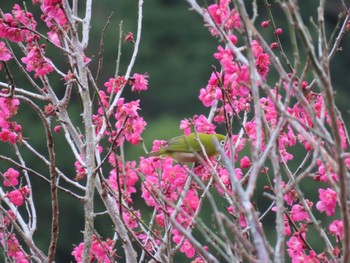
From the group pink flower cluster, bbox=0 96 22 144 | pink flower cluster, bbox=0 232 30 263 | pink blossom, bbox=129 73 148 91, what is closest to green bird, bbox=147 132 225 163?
pink blossom, bbox=129 73 148 91

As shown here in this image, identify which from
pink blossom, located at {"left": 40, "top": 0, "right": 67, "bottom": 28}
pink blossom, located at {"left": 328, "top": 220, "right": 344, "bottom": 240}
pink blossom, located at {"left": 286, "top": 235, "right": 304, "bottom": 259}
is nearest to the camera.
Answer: pink blossom, located at {"left": 328, "top": 220, "right": 344, "bottom": 240}

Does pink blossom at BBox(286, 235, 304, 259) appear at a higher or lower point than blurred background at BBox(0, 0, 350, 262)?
higher

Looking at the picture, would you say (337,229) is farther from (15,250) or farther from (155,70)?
(155,70)

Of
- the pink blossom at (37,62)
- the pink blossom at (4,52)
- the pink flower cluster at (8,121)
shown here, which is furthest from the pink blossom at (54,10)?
the pink flower cluster at (8,121)

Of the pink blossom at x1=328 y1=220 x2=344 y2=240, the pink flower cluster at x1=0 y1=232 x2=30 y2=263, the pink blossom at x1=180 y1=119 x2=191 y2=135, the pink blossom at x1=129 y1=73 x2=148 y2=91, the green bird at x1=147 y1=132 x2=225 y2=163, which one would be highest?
the pink blossom at x1=129 y1=73 x2=148 y2=91

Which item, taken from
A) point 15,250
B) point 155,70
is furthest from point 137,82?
point 155,70

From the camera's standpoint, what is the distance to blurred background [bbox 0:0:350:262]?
666 inches

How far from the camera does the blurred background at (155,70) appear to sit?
16.9m

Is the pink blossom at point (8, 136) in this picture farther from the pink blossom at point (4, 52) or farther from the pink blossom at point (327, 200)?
the pink blossom at point (327, 200)

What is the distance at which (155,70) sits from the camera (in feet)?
65.1

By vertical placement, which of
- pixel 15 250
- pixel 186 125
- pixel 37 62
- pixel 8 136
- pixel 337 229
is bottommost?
pixel 15 250

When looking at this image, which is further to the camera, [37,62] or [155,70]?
[155,70]

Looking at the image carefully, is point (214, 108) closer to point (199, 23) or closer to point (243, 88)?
point (243, 88)

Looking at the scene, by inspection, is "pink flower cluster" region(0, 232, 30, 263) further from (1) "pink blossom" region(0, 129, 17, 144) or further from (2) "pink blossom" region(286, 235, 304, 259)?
(2) "pink blossom" region(286, 235, 304, 259)
